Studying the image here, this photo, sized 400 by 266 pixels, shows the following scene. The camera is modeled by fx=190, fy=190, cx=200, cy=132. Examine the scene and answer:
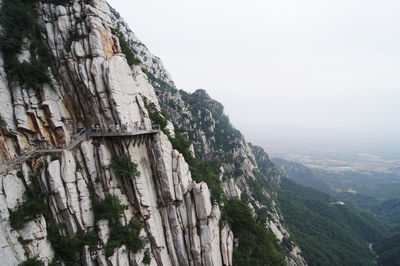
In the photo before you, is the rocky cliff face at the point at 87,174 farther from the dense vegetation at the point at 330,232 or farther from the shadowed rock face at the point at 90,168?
the dense vegetation at the point at 330,232

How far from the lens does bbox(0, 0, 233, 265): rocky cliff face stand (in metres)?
18.3

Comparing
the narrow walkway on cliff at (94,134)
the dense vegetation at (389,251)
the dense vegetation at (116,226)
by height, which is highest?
the narrow walkway on cliff at (94,134)

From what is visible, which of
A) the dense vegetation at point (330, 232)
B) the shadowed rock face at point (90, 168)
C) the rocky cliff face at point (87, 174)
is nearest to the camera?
the rocky cliff face at point (87, 174)

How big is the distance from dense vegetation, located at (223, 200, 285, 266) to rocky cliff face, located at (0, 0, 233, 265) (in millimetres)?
2859

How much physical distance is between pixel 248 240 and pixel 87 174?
2552 centimetres

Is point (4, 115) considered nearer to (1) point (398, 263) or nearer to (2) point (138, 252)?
(2) point (138, 252)


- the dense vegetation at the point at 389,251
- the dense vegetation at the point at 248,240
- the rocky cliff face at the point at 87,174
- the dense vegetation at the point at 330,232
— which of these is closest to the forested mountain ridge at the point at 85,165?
the rocky cliff face at the point at 87,174

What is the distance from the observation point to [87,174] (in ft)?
70.5

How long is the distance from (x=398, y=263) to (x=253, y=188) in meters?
52.5

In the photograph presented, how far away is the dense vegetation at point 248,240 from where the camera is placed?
28.2 m

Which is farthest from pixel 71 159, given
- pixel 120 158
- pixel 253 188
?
pixel 253 188

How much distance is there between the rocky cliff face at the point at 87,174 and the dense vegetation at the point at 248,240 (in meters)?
2.86

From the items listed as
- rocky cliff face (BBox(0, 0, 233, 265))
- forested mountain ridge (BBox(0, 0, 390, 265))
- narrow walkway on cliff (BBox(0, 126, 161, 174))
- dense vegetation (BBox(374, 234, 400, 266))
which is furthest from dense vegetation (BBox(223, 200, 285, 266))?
dense vegetation (BBox(374, 234, 400, 266))

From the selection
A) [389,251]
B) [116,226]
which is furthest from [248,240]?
[389,251]
